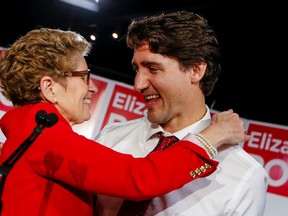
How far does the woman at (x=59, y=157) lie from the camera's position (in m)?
1.11

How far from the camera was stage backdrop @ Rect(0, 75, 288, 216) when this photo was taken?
378 cm

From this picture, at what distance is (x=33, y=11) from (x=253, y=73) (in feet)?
7.50

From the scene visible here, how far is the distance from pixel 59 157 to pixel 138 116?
9.25 feet

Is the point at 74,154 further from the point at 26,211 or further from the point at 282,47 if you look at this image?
the point at 282,47

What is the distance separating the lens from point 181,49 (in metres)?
1.59

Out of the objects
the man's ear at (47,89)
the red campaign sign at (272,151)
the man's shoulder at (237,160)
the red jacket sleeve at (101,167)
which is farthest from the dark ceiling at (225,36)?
the red jacket sleeve at (101,167)

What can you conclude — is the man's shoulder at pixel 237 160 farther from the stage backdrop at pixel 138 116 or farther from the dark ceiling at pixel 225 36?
the stage backdrop at pixel 138 116

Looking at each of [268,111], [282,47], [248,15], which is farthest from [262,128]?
[248,15]

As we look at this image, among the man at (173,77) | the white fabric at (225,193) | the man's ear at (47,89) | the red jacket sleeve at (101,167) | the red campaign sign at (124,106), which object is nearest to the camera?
the red jacket sleeve at (101,167)

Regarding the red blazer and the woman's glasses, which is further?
the woman's glasses

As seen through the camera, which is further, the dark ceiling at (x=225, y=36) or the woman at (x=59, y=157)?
the dark ceiling at (x=225, y=36)

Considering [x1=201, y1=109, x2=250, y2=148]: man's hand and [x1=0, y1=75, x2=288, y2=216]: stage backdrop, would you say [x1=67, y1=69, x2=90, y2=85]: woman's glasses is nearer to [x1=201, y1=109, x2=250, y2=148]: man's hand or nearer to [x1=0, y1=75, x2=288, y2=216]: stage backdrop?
[x1=201, y1=109, x2=250, y2=148]: man's hand

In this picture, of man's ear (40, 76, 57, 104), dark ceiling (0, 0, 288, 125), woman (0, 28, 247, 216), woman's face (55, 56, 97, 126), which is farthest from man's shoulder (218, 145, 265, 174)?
dark ceiling (0, 0, 288, 125)

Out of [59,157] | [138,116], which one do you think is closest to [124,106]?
[138,116]
